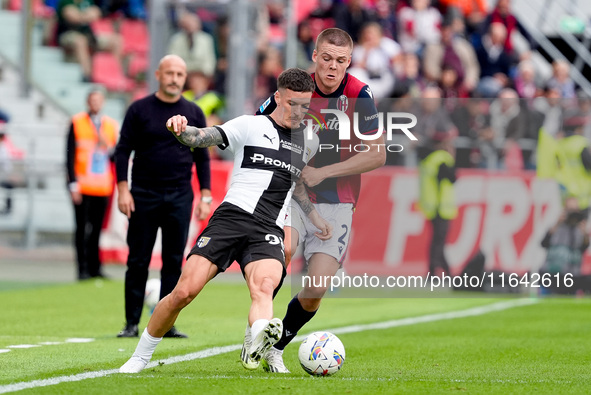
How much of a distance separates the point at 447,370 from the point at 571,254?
7.62 metres

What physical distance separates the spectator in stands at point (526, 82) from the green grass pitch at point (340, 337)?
23.1 feet

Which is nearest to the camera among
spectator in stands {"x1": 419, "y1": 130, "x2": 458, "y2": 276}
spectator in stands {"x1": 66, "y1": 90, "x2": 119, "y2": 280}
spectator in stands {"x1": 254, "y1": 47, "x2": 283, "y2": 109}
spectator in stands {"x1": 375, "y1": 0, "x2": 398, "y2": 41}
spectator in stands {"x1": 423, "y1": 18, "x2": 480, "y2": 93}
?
spectator in stands {"x1": 66, "y1": 90, "x2": 119, "y2": 280}

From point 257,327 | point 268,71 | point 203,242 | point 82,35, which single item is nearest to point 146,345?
point 203,242

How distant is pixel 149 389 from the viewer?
6.64 m

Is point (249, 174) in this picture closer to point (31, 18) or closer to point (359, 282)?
point (359, 282)

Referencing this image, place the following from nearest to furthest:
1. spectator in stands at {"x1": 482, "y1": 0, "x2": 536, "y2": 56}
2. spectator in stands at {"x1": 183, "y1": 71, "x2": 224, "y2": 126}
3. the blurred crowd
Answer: spectator in stands at {"x1": 183, "y1": 71, "x2": 224, "y2": 126}, the blurred crowd, spectator in stands at {"x1": 482, "y1": 0, "x2": 536, "y2": 56}

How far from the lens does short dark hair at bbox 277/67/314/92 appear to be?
7340 millimetres

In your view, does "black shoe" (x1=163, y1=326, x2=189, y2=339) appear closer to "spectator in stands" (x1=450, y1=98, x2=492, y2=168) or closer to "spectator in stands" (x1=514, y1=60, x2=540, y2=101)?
"spectator in stands" (x1=450, y1=98, x2=492, y2=168)

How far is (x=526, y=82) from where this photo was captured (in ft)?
72.1

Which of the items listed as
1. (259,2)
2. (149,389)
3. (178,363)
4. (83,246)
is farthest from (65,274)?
(149,389)

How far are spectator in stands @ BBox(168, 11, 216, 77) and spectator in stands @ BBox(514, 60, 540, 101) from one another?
6011 millimetres

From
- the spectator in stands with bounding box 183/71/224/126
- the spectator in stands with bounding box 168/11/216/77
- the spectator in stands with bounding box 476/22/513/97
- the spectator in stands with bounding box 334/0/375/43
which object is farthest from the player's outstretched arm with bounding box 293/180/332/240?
the spectator in stands with bounding box 334/0/375/43

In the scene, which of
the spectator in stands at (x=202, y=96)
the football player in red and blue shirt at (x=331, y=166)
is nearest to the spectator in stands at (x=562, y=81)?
the spectator in stands at (x=202, y=96)

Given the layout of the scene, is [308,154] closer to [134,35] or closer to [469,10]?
[134,35]
